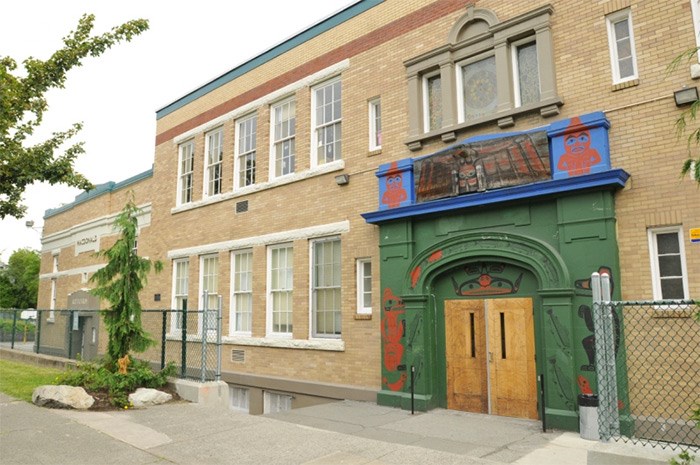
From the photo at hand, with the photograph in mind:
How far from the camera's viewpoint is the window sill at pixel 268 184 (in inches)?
526

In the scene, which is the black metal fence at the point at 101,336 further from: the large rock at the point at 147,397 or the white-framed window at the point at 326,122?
the white-framed window at the point at 326,122

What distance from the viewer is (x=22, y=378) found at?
13695mm

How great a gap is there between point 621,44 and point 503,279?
445 centimetres

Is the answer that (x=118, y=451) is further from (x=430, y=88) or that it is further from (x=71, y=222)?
(x=71, y=222)

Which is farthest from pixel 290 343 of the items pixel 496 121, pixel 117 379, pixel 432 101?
pixel 496 121

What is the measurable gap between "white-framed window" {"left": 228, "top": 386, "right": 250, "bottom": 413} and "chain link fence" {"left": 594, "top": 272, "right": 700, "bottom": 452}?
9609mm

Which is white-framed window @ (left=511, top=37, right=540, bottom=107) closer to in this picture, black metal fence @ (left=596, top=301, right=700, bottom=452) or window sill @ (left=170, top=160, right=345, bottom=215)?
black metal fence @ (left=596, top=301, right=700, bottom=452)

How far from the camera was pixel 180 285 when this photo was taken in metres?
18.1

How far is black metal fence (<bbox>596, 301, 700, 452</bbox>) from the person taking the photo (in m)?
7.77

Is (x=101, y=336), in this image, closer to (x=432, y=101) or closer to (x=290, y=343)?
(x=290, y=343)

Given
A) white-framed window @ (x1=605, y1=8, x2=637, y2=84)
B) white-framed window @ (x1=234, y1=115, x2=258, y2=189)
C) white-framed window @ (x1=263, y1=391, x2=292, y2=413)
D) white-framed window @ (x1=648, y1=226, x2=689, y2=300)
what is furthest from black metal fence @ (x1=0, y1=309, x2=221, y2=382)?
white-framed window @ (x1=605, y1=8, x2=637, y2=84)

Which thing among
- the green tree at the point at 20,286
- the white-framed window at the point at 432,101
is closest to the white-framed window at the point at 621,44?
the white-framed window at the point at 432,101

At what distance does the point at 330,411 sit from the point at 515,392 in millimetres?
3454

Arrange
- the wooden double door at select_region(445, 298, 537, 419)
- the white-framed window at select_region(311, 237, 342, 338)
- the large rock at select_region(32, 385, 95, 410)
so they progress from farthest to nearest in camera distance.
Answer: the white-framed window at select_region(311, 237, 342, 338) < the large rock at select_region(32, 385, 95, 410) < the wooden double door at select_region(445, 298, 537, 419)
